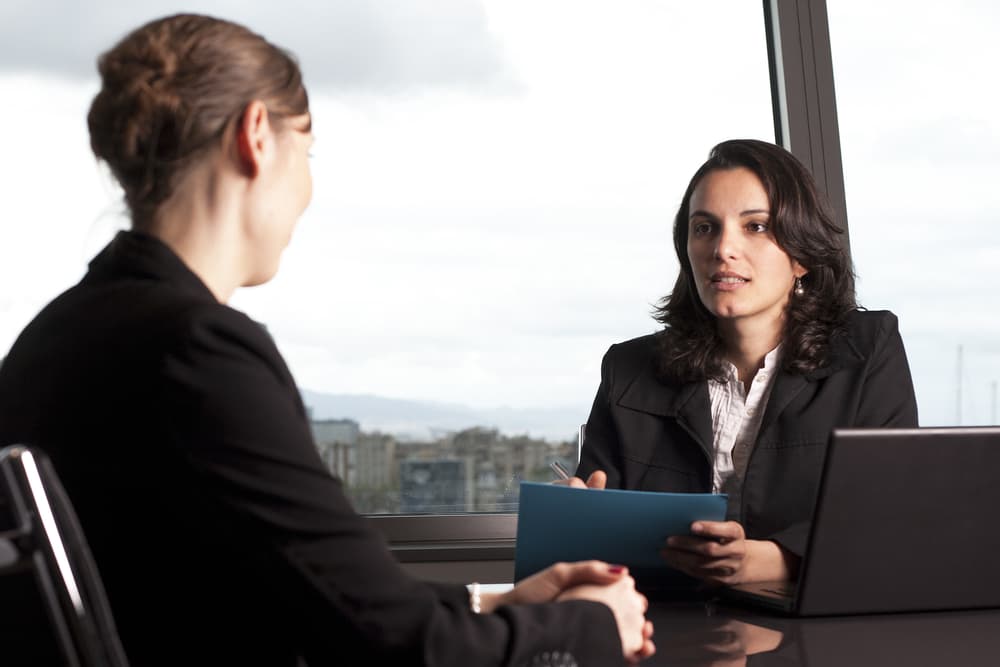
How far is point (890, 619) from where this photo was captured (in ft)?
4.99

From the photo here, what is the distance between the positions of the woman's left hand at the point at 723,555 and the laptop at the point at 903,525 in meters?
0.12

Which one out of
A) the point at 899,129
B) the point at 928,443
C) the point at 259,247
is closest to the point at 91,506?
the point at 259,247

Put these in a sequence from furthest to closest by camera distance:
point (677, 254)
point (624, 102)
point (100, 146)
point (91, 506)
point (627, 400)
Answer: point (624, 102) → point (677, 254) → point (627, 400) → point (100, 146) → point (91, 506)

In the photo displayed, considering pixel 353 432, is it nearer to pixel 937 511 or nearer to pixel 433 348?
pixel 433 348

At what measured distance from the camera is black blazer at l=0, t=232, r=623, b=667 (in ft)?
3.10

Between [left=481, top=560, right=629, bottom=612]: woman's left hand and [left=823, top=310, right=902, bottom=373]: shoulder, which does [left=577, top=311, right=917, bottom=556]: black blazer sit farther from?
[left=481, top=560, right=629, bottom=612]: woman's left hand

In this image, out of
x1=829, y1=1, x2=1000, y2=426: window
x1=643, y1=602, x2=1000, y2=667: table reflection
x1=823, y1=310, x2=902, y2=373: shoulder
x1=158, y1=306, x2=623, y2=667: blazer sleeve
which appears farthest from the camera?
x1=829, y1=1, x2=1000, y2=426: window

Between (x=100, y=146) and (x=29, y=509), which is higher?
(x=100, y=146)

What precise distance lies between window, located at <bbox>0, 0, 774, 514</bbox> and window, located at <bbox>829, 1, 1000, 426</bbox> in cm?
37

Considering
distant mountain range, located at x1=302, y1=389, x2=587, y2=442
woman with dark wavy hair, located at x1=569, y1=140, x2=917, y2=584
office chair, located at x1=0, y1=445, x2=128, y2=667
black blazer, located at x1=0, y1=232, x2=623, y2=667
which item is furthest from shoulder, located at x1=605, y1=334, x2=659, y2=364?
office chair, located at x1=0, y1=445, x2=128, y2=667

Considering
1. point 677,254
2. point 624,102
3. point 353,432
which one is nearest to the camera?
point 677,254

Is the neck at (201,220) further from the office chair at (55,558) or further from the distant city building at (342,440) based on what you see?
the distant city building at (342,440)

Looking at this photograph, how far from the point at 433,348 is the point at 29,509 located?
2307mm

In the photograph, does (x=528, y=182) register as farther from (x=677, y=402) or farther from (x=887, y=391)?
(x=887, y=391)
